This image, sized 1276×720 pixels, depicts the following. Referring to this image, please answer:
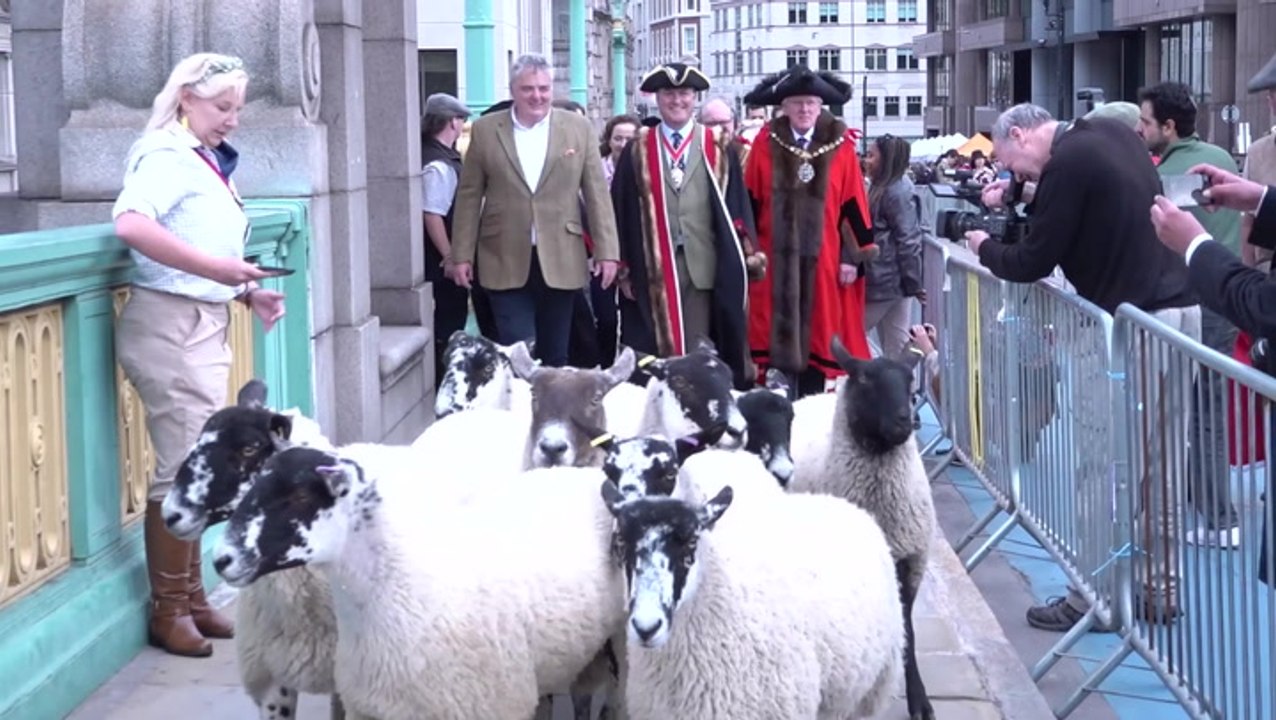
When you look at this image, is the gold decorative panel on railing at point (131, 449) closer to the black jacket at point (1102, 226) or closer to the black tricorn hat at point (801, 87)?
the black jacket at point (1102, 226)

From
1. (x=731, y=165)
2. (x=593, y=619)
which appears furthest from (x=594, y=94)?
(x=593, y=619)

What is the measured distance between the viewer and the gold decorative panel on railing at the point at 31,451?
538 cm

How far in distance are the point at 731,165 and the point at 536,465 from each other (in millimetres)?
3529

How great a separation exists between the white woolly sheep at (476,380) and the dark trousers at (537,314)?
1784 mm

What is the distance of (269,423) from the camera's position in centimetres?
507

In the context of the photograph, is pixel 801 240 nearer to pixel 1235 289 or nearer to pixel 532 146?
pixel 532 146

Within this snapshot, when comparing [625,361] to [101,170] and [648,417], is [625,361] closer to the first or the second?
[648,417]

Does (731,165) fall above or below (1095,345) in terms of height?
above

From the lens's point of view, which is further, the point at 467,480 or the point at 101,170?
the point at 101,170

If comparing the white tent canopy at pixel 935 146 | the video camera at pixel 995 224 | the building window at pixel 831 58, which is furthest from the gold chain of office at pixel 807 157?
the building window at pixel 831 58

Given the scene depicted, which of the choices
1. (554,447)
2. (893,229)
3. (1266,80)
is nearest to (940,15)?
(893,229)

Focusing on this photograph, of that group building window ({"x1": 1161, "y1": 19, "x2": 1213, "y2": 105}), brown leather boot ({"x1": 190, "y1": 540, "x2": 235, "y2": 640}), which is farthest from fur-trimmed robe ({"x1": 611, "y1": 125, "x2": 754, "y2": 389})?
building window ({"x1": 1161, "y1": 19, "x2": 1213, "y2": 105})

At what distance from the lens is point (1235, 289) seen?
4.78 metres

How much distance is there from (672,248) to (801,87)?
1.09m
